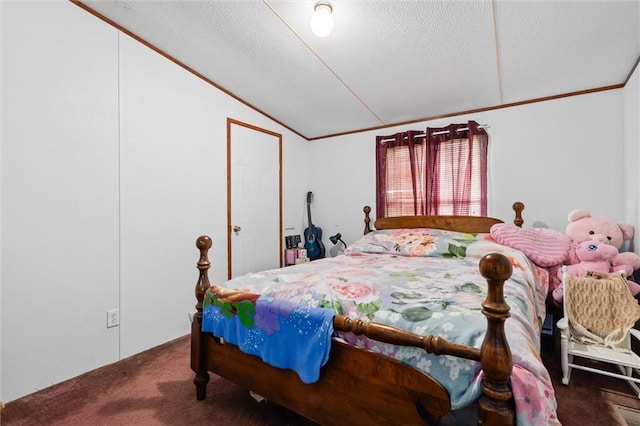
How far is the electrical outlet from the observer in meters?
2.12

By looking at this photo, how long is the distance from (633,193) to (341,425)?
2.64m

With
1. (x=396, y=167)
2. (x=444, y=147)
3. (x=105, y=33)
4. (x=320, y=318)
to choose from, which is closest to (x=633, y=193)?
(x=444, y=147)

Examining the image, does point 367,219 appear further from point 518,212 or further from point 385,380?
point 385,380

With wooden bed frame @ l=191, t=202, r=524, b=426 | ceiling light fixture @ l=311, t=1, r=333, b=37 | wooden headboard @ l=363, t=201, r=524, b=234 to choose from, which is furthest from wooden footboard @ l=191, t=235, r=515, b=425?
wooden headboard @ l=363, t=201, r=524, b=234

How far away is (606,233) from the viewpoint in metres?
2.18

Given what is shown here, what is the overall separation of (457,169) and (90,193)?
10.3 ft

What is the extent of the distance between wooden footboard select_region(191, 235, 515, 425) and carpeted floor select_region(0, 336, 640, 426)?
25 centimetres

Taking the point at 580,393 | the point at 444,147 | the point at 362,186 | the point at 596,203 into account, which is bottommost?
the point at 580,393

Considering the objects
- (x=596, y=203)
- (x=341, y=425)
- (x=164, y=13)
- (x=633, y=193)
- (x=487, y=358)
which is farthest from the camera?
(x=596, y=203)

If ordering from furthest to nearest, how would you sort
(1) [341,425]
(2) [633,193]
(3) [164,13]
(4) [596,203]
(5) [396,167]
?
(5) [396,167]
(4) [596,203]
(2) [633,193]
(3) [164,13]
(1) [341,425]

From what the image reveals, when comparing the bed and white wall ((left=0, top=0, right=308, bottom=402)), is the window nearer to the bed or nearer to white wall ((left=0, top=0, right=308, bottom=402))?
the bed

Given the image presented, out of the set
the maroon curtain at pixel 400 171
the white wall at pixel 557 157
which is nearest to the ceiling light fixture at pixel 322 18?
the maroon curtain at pixel 400 171

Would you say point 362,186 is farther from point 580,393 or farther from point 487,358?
point 487,358

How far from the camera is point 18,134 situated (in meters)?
1.73
